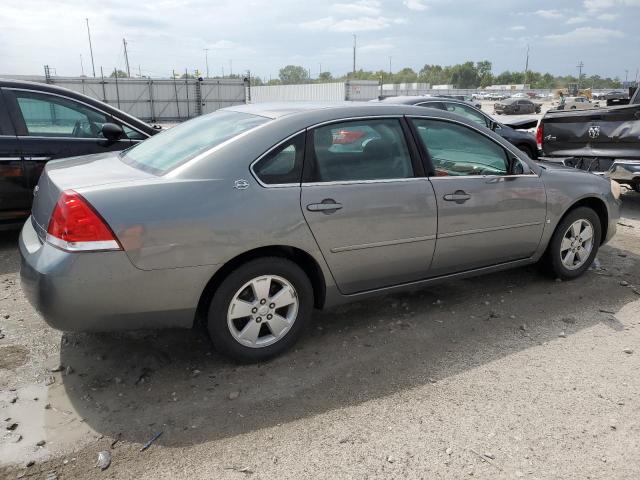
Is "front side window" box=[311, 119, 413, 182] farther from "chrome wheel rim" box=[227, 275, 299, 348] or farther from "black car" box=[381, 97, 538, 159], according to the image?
"black car" box=[381, 97, 538, 159]

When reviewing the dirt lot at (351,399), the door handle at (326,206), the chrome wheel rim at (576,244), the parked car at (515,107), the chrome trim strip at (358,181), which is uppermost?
the chrome trim strip at (358,181)

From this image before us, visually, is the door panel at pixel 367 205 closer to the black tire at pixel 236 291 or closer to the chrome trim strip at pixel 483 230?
the chrome trim strip at pixel 483 230

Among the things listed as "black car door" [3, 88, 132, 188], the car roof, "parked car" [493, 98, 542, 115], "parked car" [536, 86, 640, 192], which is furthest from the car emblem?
"parked car" [493, 98, 542, 115]

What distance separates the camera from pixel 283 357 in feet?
11.4

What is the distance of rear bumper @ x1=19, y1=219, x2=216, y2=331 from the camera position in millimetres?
2760

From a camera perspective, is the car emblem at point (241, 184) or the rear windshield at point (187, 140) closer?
the car emblem at point (241, 184)

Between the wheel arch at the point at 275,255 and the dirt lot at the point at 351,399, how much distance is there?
392 mm

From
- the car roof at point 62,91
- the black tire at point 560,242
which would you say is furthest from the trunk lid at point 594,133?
the car roof at point 62,91

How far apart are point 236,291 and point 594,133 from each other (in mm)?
6607

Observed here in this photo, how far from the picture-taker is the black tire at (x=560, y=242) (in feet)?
15.3

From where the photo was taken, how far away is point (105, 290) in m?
2.80

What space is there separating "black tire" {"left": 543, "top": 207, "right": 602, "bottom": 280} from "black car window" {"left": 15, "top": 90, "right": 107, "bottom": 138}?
15.8 ft

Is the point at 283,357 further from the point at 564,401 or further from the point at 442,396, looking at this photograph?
the point at 564,401

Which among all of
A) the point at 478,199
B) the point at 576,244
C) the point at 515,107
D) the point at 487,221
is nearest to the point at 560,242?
the point at 576,244
